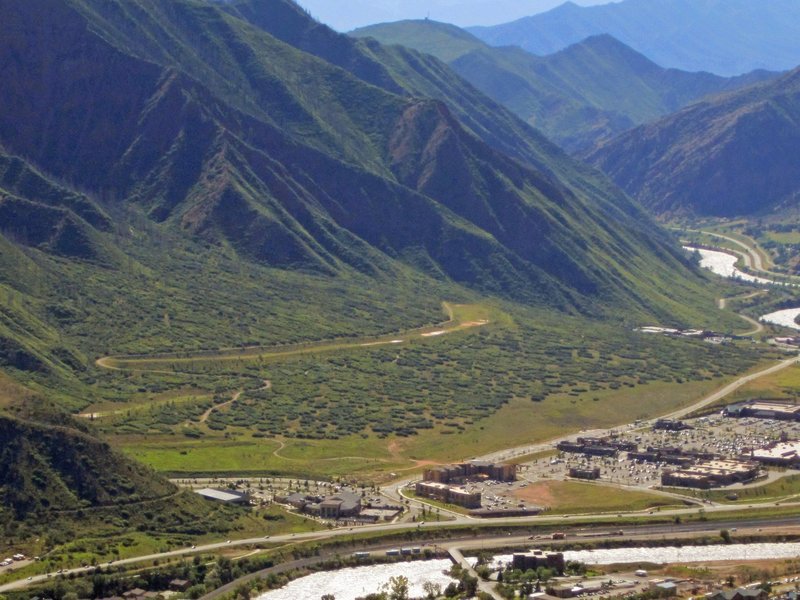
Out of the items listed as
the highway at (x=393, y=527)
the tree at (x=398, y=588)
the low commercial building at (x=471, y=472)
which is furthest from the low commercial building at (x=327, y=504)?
the tree at (x=398, y=588)

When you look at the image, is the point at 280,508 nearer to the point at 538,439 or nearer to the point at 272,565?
the point at 272,565

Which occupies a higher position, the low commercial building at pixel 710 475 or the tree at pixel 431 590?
the low commercial building at pixel 710 475

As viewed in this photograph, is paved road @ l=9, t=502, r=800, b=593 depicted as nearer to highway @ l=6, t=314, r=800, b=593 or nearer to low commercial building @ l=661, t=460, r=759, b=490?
highway @ l=6, t=314, r=800, b=593

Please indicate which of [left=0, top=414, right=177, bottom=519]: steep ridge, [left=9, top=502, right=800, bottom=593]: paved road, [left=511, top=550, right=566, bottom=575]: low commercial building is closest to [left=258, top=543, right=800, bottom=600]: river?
[left=511, top=550, right=566, bottom=575]: low commercial building

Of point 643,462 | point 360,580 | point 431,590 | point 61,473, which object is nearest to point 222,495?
point 61,473

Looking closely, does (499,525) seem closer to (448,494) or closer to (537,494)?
(448,494)

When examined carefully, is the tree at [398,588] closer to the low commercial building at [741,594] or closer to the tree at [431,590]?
the tree at [431,590]
